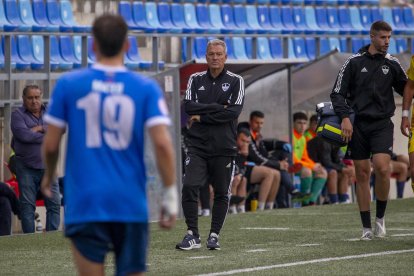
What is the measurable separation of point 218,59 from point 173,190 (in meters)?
5.31

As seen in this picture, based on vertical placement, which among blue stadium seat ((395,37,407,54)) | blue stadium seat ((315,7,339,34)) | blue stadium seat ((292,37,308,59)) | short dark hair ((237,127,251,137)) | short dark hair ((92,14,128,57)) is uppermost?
blue stadium seat ((315,7,339,34))

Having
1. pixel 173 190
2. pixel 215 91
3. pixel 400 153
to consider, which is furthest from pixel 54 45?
pixel 173 190

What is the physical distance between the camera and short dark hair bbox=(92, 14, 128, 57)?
5.08 m

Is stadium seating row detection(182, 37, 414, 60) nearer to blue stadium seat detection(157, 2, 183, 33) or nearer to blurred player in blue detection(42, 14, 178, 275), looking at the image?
blue stadium seat detection(157, 2, 183, 33)

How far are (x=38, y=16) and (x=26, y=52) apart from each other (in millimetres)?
1489

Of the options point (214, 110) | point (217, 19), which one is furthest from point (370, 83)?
point (217, 19)

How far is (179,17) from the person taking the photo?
22750 millimetres

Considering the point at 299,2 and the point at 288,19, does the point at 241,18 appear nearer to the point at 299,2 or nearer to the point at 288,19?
the point at 288,19

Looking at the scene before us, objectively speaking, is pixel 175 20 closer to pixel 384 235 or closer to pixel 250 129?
pixel 250 129

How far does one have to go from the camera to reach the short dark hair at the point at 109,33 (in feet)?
16.7

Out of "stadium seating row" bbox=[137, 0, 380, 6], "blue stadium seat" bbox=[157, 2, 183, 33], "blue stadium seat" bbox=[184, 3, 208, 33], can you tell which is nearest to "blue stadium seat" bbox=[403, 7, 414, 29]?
"stadium seating row" bbox=[137, 0, 380, 6]

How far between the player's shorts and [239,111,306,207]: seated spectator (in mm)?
6340

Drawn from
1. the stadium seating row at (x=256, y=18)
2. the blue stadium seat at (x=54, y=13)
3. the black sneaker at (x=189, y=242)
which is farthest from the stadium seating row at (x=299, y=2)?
the black sneaker at (x=189, y=242)

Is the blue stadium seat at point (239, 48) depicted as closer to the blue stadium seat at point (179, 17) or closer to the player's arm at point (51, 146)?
the blue stadium seat at point (179, 17)
